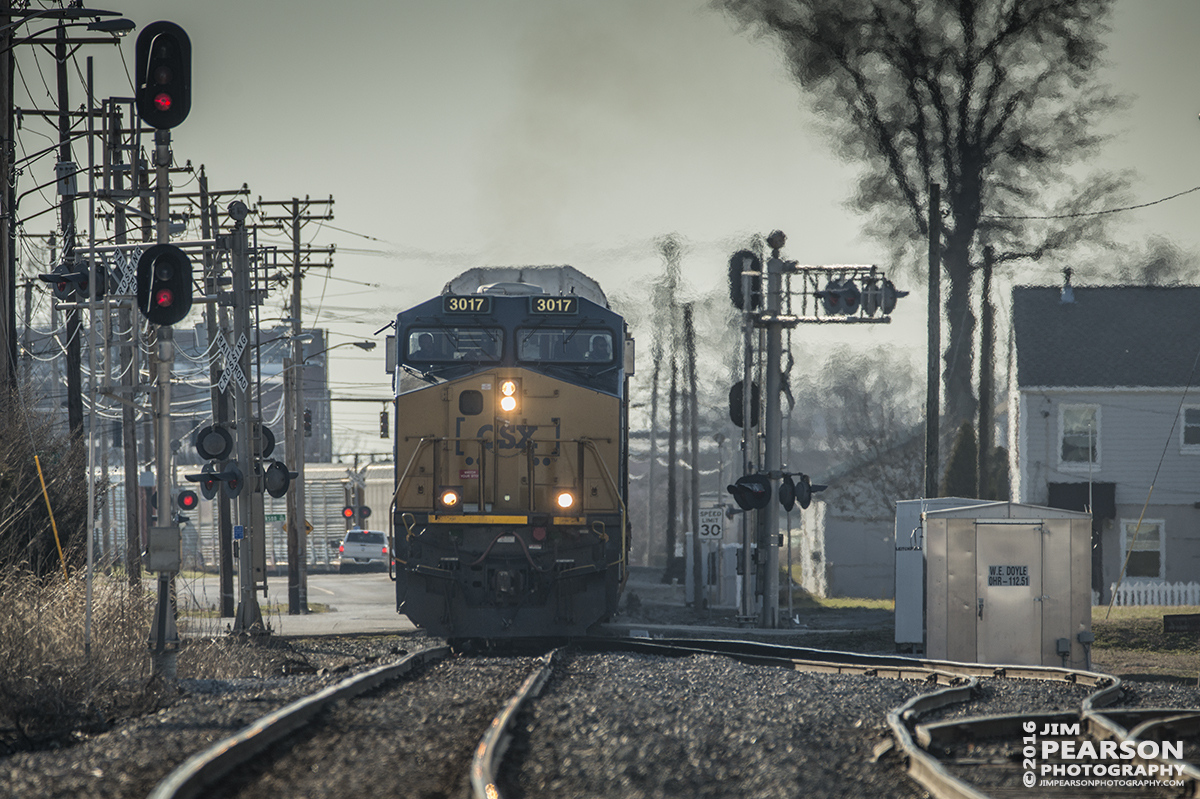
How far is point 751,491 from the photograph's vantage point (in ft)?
73.5

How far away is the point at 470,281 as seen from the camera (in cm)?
1975

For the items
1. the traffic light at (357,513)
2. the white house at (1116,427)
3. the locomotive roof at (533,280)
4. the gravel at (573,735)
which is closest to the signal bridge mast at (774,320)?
the locomotive roof at (533,280)

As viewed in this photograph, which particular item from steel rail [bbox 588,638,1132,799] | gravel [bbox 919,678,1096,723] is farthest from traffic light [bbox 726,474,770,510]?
gravel [bbox 919,678,1096,723]

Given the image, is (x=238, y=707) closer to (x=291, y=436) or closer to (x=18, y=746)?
(x=18, y=746)

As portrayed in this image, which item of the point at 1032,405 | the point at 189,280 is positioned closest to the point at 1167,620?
the point at 189,280

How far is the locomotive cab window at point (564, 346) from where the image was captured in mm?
17781

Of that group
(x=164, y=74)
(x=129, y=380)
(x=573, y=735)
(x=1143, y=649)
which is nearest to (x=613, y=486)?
(x=573, y=735)

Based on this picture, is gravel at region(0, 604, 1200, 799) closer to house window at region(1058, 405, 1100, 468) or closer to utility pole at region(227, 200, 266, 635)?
utility pole at region(227, 200, 266, 635)

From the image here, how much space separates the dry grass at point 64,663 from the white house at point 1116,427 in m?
27.8

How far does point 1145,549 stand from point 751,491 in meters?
18.2

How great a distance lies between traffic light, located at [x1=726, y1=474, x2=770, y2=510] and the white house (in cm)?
1643

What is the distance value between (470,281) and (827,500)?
3121 cm

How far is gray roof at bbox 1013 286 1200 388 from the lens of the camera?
37094 mm

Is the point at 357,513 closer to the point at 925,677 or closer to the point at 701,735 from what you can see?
→ the point at 925,677
